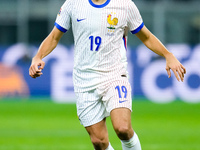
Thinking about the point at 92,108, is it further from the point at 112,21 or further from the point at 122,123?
the point at 112,21

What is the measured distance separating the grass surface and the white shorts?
3.73 meters

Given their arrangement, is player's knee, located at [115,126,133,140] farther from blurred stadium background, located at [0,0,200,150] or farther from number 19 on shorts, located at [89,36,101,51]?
blurred stadium background, located at [0,0,200,150]

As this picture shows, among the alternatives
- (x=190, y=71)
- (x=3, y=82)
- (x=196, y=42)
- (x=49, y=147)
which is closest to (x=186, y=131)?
(x=49, y=147)

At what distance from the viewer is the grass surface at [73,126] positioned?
1272cm

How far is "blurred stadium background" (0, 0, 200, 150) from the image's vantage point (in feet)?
47.4

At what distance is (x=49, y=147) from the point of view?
1223 centimetres

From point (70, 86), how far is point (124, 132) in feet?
51.2

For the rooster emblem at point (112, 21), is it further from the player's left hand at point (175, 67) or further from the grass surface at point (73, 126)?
the grass surface at point (73, 126)

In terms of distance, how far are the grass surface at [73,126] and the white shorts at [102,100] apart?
12.2 ft

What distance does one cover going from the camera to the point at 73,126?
56.0 feet

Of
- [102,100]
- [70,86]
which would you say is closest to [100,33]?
[102,100]

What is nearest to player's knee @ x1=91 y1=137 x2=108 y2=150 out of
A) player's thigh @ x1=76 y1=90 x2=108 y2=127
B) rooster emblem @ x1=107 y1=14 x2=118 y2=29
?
player's thigh @ x1=76 y1=90 x2=108 y2=127

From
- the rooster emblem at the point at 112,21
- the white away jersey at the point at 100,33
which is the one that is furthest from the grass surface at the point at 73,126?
the rooster emblem at the point at 112,21

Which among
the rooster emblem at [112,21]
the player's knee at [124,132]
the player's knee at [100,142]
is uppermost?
the rooster emblem at [112,21]
